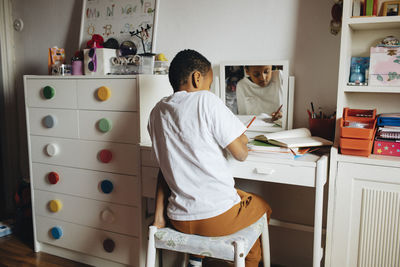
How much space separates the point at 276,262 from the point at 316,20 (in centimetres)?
144

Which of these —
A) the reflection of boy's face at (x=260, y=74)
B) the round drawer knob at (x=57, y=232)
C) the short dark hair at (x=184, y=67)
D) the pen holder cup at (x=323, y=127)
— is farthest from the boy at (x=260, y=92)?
the round drawer knob at (x=57, y=232)

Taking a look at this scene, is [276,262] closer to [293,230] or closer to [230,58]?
[293,230]

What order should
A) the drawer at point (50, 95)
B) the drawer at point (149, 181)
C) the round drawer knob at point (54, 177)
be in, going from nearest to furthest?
the drawer at point (149, 181), the drawer at point (50, 95), the round drawer knob at point (54, 177)

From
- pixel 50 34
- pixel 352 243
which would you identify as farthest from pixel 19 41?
pixel 352 243

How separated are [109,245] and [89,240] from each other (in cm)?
17

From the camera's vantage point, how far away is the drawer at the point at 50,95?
221 centimetres

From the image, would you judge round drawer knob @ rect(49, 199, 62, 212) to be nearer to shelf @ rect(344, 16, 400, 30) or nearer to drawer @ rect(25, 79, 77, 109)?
drawer @ rect(25, 79, 77, 109)

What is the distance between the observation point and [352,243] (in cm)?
165

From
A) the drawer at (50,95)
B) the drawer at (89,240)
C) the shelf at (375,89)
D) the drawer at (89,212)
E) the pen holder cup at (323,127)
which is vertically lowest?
the drawer at (89,240)

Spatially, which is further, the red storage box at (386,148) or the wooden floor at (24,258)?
the wooden floor at (24,258)

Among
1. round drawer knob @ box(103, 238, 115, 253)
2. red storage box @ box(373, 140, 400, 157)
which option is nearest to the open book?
red storage box @ box(373, 140, 400, 157)

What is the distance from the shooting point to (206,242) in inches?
55.9

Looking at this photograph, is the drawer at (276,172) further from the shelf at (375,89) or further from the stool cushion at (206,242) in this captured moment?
the shelf at (375,89)

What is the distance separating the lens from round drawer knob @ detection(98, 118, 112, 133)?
208 centimetres
